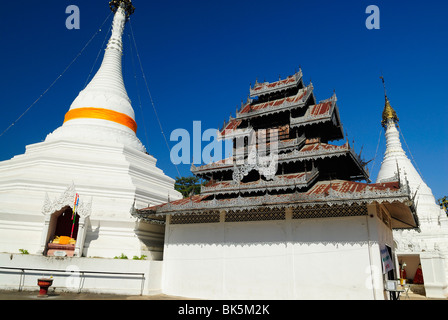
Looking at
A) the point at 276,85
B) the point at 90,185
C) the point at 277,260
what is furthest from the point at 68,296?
the point at 276,85

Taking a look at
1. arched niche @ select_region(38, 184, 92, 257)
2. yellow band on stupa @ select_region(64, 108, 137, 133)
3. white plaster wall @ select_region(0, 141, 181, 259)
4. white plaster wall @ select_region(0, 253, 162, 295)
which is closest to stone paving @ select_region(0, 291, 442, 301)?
white plaster wall @ select_region(0, 253, 162, 295)

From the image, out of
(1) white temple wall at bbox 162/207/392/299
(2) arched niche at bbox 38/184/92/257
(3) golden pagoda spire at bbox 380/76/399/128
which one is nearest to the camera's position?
(1) white temple wall at bbox 162/207/392/299

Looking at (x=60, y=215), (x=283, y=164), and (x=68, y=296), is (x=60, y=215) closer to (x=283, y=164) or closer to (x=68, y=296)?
(x=68, y=296)

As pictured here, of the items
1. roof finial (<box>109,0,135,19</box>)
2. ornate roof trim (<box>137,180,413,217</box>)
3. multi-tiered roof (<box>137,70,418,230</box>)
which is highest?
roof finial (<box>109,0,135,19</box>)

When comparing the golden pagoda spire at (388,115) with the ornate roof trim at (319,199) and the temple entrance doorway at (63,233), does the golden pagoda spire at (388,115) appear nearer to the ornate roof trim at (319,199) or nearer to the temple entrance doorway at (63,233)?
the ornate roof trim at (319,199)

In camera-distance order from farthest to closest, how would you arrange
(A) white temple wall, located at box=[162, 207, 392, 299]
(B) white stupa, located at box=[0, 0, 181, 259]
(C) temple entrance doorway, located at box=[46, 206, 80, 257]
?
(B) white stupa, located at box=[0, 0, 181, 259] → (C) temple entrance doorway, located at box=[46, 206, 80, 257] → (A) white temple wall, located at box=[162, 207, 392, 299]

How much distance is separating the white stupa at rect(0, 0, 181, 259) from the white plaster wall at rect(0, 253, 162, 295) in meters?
0.78

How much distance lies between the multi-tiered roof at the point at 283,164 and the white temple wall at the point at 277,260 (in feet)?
4.35

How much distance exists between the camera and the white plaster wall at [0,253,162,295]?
1484 cm

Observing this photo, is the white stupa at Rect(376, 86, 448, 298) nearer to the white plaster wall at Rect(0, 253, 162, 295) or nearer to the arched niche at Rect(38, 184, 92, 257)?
the white plaster wall at Rect(0, 253, 162, 295)

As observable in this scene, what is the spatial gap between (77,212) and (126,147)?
736 cm

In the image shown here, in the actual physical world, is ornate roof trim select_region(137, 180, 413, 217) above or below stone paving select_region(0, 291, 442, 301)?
above

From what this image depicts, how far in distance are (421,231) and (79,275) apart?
3400 centimetres

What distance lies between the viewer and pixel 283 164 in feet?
55.3
